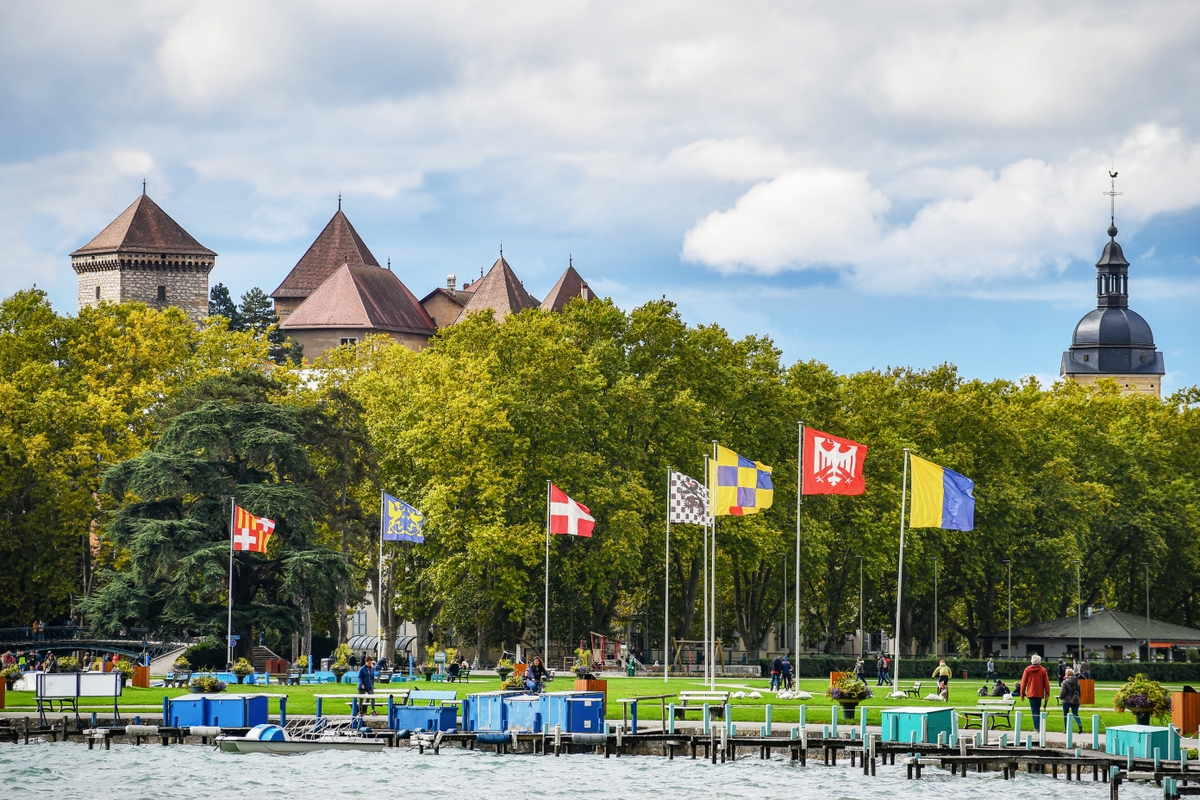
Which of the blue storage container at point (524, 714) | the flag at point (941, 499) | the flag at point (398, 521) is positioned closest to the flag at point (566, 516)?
the flag at point (398, 521)

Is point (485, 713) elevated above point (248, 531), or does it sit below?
below

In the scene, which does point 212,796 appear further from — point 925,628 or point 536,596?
point 925,628

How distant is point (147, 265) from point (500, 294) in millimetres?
30020

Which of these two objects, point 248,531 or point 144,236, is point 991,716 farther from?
point 144,236

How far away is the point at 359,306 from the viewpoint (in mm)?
145250

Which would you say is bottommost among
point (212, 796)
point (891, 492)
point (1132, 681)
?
point (212, 796)

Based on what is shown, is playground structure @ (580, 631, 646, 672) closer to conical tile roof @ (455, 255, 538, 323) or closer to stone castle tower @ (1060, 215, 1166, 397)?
conical tile roof @ (455, 255, 538, 323)

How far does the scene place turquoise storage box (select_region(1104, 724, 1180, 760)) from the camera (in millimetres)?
36312

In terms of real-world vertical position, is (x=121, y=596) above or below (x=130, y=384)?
below

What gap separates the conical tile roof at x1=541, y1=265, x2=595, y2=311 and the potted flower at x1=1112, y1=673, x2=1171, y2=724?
114 metres

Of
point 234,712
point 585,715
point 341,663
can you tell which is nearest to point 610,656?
point 341,663

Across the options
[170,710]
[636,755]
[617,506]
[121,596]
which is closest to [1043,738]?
[636,755]

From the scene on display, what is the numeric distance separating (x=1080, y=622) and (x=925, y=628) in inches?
622

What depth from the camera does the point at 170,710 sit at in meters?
45.2
